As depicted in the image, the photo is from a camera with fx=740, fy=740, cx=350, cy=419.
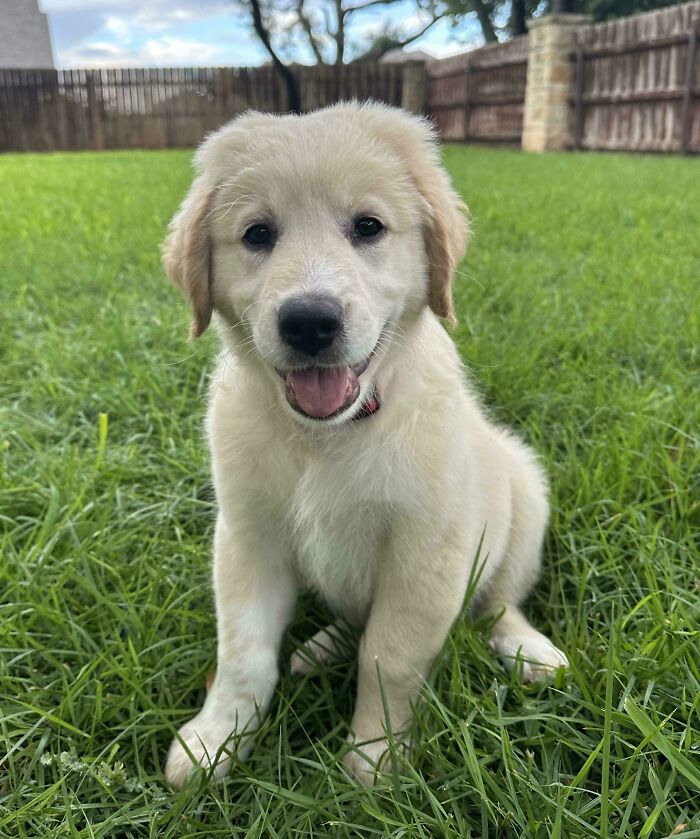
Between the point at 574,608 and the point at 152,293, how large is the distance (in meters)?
3.34

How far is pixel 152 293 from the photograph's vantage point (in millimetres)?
4496

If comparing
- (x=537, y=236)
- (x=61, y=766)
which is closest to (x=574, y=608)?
(x=61, y=766)

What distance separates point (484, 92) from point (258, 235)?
17.2m

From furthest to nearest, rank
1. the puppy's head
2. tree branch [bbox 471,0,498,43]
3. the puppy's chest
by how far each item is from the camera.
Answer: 1. tree branch [bbox 471,0,498,43]
2. the puppy's chest
3. the puppy's head

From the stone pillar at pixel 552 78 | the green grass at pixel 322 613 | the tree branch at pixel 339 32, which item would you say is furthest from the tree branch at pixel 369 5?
the green grass at pixel 322 613

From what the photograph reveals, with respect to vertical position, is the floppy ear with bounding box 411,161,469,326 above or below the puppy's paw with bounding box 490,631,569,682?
above

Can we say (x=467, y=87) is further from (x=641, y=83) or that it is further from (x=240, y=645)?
(x=240, y=645)

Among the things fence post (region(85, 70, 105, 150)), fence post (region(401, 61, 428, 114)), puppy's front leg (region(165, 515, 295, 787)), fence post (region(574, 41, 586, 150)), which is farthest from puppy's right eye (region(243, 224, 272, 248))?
fence post (region(85, 70, 105, 150))

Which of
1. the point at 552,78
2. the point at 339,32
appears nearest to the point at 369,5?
the point at 339,32

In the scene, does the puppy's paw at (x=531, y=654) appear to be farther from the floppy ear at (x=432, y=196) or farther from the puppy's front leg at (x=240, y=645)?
the floppy ear at (x=432, y=196)

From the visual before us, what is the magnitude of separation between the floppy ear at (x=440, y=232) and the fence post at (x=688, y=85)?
12237 mm

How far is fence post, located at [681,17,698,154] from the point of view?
11.8 m

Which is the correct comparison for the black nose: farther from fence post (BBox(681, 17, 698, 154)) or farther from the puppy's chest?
fence post (BBox(681, 17, 698, 154))

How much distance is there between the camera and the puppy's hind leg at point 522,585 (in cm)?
177
